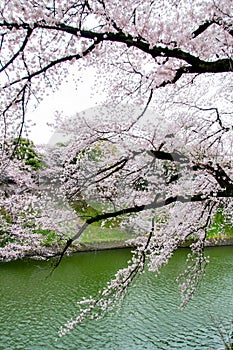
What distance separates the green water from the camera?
20.7 ft

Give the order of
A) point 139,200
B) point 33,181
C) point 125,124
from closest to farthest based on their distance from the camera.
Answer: point 125,124
point 139,200
point 33,181

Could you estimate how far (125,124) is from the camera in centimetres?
507

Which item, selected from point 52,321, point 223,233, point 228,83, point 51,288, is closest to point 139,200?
point 228,83

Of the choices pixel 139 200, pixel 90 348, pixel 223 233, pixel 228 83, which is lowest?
pixel 90 348

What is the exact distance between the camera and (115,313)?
301 inches

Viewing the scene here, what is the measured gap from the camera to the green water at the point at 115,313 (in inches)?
249

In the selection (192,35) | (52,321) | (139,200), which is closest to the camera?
(192,35)

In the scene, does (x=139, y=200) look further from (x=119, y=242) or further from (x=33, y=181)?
(x=119, y=242)

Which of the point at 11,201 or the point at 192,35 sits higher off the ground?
the point at 192,35

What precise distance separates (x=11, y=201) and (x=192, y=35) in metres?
7.45

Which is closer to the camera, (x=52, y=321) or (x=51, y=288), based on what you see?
(x=52, y=321)

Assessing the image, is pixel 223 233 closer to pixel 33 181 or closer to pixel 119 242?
pixel 119 242

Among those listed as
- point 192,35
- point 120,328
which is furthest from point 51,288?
point 192,35

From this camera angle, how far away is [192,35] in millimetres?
3377
